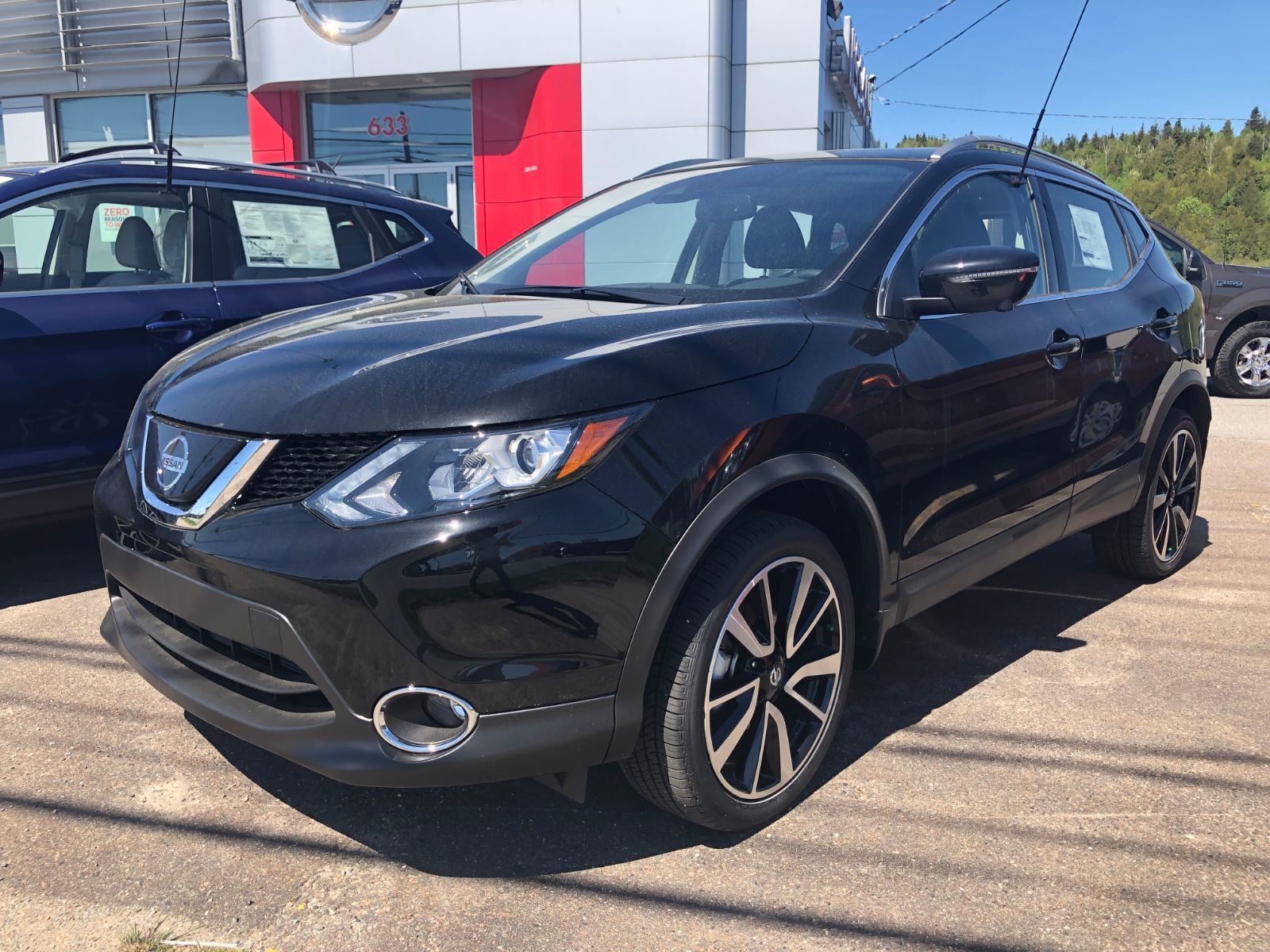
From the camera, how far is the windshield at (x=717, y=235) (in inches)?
114

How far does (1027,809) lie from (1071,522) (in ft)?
4.48

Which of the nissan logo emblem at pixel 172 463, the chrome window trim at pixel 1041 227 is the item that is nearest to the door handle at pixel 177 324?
the nissan logo emblem at pixel 172 463

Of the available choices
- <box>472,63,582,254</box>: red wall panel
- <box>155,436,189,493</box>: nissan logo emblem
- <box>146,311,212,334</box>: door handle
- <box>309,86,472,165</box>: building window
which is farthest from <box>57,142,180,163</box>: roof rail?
<box>309,86,472,165</box>: building window

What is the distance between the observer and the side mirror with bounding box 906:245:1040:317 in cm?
275

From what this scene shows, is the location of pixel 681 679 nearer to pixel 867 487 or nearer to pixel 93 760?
pixel 867 487

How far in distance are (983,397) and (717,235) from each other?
0.94 meters

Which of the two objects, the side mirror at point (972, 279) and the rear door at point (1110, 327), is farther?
the rear door at point (1110, 327)

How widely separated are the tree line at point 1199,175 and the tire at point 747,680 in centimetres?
11523

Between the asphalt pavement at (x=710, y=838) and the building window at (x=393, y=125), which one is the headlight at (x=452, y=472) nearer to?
the asphalt pavement at (x=710, y=838)

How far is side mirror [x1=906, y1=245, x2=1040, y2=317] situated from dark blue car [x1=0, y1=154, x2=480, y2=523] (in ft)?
9.84

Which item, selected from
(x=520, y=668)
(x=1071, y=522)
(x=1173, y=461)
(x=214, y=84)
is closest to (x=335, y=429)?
(x=520, y=668)

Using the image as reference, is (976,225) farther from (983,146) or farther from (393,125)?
(393,125)

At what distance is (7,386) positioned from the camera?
3.80 metres

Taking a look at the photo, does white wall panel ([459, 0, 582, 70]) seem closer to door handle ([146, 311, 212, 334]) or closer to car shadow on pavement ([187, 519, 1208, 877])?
door handle ([146, 311, 212, 334])
